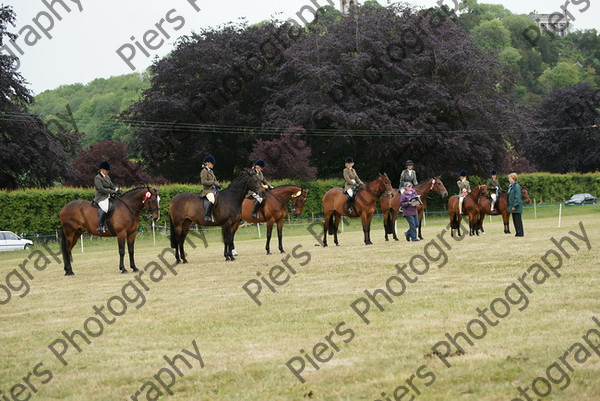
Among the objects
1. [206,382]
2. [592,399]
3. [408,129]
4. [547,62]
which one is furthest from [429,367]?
[547,62]

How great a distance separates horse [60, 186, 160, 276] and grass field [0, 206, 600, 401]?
7.31 ft

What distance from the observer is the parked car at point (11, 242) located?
4075cm

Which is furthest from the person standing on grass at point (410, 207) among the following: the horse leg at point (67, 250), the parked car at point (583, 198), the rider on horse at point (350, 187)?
the parked car at point (583, 198)

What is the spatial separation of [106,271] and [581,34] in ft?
559

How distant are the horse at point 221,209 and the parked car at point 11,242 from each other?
20672 millimetres

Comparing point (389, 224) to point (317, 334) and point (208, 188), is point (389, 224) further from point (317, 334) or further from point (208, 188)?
point (317, 334)

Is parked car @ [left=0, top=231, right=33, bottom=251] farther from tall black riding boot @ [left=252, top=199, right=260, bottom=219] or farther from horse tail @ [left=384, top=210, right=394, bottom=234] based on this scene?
horse tail @ [left=384, top=210, right=394, bottom=234]

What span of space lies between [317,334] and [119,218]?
466 inches

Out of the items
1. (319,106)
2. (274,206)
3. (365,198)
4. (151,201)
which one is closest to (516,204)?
(365,198)

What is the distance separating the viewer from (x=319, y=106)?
61000 mm

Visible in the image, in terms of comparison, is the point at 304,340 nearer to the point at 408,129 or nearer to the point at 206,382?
the point at 206,382

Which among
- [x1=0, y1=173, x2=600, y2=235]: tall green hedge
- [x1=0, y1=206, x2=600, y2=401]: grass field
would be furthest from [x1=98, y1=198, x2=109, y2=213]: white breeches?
[x1=0, y1=173, x2=600, y2=235]: tall green hedge

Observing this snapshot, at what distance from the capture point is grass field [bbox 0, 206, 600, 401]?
8.18 meters

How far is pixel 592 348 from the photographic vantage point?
8945 millimetres
